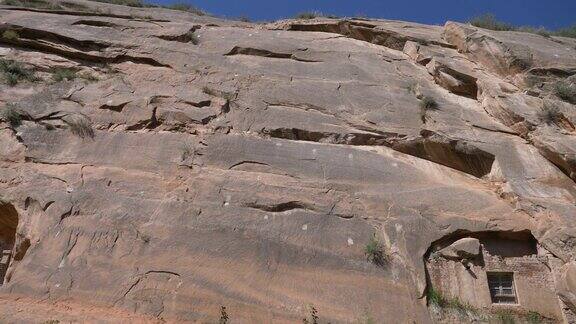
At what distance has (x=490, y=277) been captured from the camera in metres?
10.3

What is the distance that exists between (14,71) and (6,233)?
419 cm

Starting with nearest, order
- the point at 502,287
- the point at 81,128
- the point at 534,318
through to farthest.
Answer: the point at 534,318 → the point at 502,287 → the point at 81,128

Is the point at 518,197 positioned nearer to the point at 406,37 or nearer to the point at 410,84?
the point at 410,84

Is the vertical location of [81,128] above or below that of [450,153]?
below

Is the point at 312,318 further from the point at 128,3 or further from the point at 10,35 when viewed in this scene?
the point at 128,3

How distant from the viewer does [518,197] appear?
11078mm

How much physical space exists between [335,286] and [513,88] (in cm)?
823

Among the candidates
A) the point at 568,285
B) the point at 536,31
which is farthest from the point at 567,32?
the point at 568,285

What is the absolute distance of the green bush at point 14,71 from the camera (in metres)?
A: 12.0

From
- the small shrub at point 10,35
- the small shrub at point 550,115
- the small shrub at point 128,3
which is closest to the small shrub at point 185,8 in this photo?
the small shrub at point 128,3

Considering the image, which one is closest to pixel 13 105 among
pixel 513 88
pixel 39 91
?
pixel 39 91

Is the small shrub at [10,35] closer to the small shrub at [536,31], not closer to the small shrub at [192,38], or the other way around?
the small shrub at [192,38]

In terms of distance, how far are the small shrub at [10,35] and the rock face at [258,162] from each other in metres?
0.07

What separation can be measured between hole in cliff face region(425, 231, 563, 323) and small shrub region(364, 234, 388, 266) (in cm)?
94
